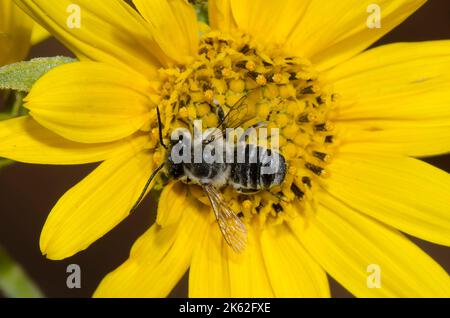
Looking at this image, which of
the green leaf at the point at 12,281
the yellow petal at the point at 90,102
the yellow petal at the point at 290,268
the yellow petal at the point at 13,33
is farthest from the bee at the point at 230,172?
the green leaf at the point at 12,281

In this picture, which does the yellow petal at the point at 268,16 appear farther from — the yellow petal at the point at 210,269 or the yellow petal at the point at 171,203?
the yellow petal at the point at 210,269

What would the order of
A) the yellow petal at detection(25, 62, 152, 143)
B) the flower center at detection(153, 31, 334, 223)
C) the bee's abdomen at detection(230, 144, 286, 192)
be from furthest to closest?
the flower center at detection(153, 31, 334, 223)
the bee's abdomen at detection(230, 144, 286, 192)
the yellow petal at detection(25, 62, 152, 143)

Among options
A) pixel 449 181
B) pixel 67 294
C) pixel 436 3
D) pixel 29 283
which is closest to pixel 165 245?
pixel 29 283

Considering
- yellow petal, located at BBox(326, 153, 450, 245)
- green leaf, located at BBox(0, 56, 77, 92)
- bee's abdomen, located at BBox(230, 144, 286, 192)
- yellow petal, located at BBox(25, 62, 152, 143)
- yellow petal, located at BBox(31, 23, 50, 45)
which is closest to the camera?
yellow petal, located at BBox(25, 62, 152, 143)

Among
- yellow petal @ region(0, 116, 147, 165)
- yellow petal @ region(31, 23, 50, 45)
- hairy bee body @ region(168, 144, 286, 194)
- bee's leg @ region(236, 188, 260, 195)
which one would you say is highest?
yellow petal @ region(31, 23, 50, 45)

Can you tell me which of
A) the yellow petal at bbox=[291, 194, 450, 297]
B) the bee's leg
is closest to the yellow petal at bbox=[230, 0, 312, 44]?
the bee's leg

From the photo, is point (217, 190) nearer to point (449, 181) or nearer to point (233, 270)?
point (233, 270)

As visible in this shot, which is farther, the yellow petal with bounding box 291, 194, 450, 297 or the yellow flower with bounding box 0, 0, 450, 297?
the yellow petal with bounding box 291, 194, 450, 297

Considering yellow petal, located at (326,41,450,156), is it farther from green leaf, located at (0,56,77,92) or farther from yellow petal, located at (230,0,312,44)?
green leaf, located at (0,56,77,92)

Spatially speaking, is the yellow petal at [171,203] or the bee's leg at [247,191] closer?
the yellow petal at [171,203]
